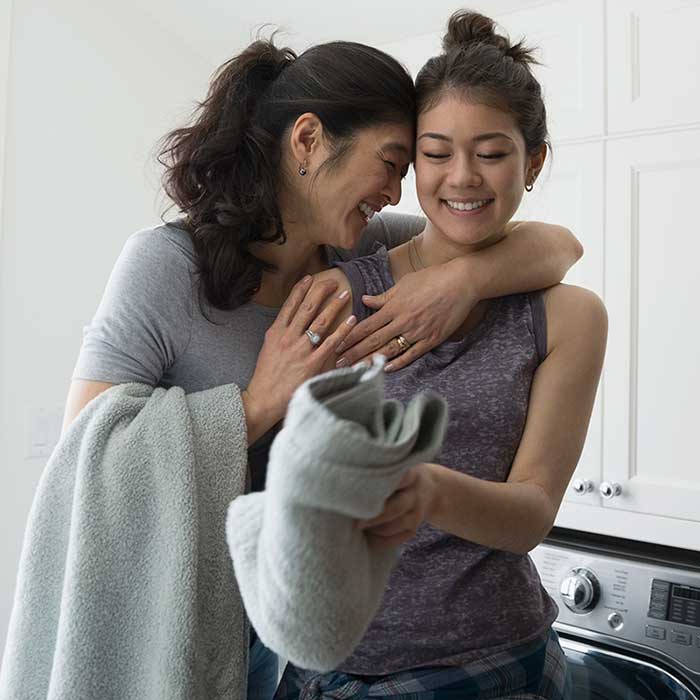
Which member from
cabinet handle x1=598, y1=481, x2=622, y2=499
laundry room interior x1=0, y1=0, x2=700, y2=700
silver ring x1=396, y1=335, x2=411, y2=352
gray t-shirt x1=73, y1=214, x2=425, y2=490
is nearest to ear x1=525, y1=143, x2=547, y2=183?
silver ring x1=396, y1=335, x2=411, y2=352

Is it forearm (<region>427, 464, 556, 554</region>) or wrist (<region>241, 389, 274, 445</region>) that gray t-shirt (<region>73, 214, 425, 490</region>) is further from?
forearm (<region>427, 464, 556, 554</region>)

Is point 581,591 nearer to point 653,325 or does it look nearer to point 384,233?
point 653,325

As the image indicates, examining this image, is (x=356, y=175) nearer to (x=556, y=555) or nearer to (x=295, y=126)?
(x=295, y=126)

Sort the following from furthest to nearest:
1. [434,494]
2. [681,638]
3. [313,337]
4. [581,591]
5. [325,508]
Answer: [581,591], [681,638], [313,337], [434,494], [325,508]

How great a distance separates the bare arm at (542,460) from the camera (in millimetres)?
685

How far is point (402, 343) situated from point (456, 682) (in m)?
0.36


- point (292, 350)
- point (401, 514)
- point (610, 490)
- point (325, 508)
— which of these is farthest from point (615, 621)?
point (325, 508)

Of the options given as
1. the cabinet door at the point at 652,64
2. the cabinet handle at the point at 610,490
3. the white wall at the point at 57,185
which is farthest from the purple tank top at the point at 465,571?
the white wall at the point at 57,185

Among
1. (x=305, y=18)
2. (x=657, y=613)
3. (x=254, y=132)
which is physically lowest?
(x=657, y=613)

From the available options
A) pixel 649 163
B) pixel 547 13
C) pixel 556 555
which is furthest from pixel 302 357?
pixel 547 13

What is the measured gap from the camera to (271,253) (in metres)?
1.05

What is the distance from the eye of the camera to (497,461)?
2.94ft

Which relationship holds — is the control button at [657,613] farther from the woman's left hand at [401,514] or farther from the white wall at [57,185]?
the white wall at [57,185]

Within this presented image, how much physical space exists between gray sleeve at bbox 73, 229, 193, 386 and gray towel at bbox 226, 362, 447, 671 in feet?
1.47
